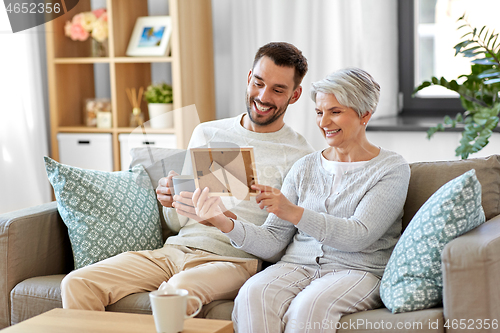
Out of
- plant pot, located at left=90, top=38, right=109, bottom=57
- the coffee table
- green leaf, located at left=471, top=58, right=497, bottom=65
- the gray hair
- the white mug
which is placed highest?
plant pot, located at left=90, top=38, right=109, bottom=57

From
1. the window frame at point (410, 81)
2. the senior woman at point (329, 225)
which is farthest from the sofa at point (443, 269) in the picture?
the window frame at point (410, 81)

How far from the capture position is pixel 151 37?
11.2 feet

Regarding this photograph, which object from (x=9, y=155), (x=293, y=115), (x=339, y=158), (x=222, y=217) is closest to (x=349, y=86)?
(x=339, y=158)

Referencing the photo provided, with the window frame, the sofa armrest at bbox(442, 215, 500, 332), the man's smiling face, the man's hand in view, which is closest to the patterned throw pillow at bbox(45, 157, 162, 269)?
the man's hand

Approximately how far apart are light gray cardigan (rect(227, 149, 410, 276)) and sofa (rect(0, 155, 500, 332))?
176mm

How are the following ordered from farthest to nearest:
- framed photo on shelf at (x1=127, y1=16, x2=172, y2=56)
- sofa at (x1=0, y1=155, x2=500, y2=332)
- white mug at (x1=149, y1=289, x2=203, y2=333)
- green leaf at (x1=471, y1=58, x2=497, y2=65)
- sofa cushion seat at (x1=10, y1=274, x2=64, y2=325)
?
framed photo on shelf at (x1=127, y1=16, x2=172, y2=56)
green leaf at (x1=471, y1=58, x2=497, y2=65)
sofa cushion seat at (x1=10, y1=274, x2=64, y2=325)
sofa at (x1=0, y1=155, x2=500, y2=332)
white mug at (x1=149, y1=289, x2=203, y2=333)

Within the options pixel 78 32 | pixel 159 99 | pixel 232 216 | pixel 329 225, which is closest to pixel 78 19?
pixel 78 32

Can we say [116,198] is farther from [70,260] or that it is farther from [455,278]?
[455,278]

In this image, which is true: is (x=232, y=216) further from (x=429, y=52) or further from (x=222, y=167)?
(x=429, y=52)

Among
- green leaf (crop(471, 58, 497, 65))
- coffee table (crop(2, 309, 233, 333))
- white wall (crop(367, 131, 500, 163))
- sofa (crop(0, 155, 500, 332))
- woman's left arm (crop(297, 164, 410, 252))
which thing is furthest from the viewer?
white wall (crop(367, 131, 500, 163))

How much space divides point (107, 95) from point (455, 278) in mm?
2911

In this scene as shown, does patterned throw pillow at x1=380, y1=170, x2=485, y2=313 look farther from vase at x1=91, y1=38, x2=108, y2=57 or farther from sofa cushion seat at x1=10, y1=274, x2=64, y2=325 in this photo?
vase at x1=91, y1=38, x2=108, y2=57

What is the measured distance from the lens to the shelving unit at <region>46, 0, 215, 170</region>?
3289 mm

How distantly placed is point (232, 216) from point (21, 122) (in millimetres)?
1973
